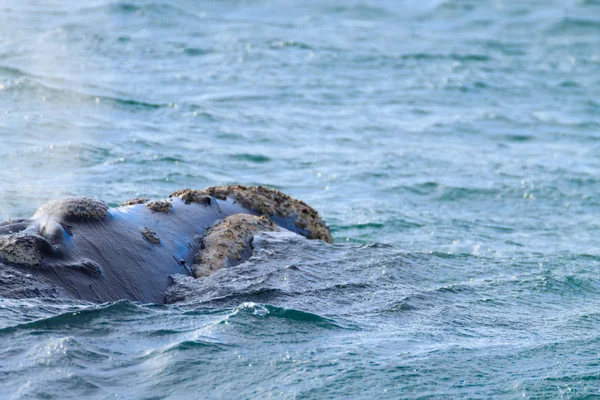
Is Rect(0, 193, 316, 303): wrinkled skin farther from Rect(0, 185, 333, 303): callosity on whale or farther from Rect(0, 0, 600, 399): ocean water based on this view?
Rect(0, 0, 600, 399): ocean water

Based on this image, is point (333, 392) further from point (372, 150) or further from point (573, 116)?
point (573, 116)

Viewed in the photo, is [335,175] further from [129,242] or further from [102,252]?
[102,252]

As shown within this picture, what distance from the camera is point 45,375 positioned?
17.0 ft

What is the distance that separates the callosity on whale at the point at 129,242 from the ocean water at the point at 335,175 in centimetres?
25

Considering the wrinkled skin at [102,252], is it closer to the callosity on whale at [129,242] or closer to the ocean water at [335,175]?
the callosity on whale at [129,242]

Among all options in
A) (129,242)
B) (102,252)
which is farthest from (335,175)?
(102,252)

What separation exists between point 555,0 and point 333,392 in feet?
101

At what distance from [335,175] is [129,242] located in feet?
25.1

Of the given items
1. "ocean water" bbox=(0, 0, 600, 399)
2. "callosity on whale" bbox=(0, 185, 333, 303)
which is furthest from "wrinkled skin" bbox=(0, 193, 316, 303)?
"ocean water" bbox=(0, 0, 600, 399)

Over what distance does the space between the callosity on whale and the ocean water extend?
0.82ft

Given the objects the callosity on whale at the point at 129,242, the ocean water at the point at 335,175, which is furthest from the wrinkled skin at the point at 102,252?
the ocean water at the point at 335,175

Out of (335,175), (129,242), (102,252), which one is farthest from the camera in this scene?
(335,175)

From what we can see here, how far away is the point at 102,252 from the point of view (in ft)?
22.0

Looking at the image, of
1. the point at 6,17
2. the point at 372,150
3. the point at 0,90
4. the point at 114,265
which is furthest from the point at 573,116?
the point at 114,265
